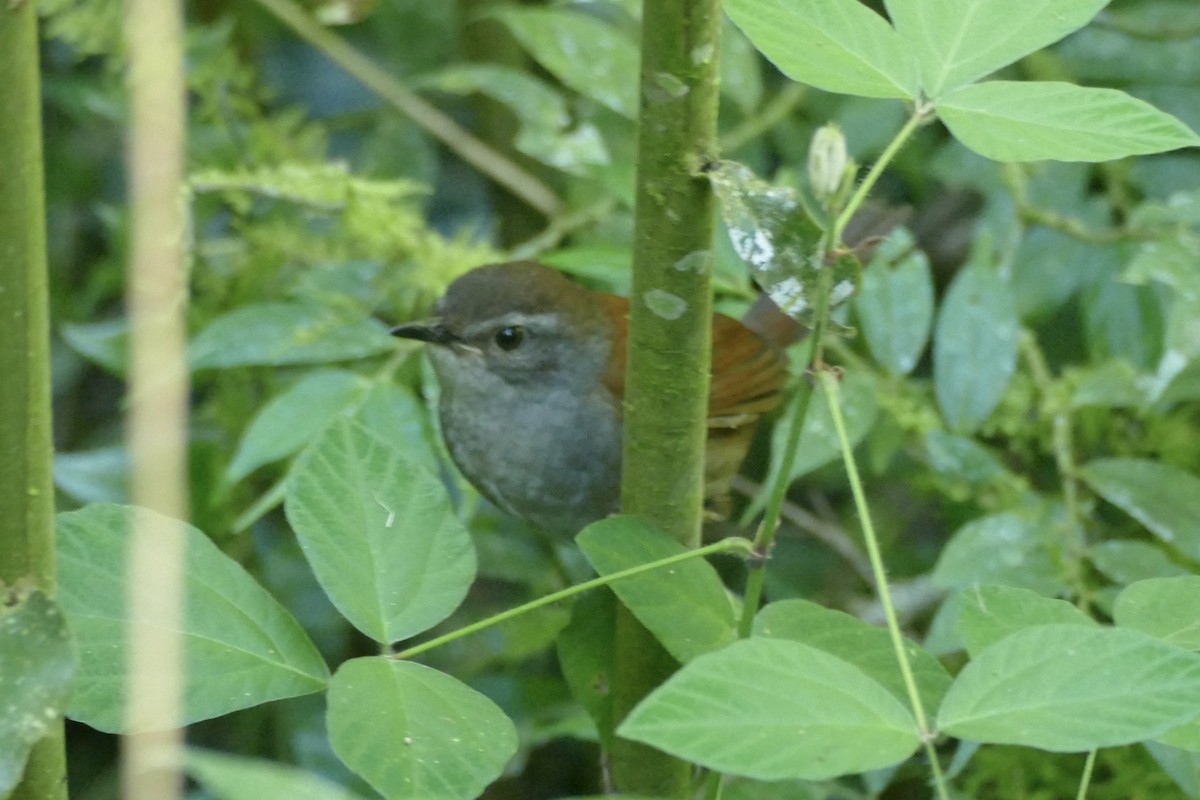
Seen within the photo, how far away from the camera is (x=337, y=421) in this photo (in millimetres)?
1146

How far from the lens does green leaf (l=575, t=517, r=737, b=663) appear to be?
1.10 m

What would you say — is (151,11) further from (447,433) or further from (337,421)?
(337,421)

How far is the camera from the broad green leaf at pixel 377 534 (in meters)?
1.04

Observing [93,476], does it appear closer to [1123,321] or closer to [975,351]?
[975,351]

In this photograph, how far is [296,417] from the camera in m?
2.09

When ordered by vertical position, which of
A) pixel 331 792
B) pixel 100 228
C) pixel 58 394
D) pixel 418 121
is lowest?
pixel 58 394

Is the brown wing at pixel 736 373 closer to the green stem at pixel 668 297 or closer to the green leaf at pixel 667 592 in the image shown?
the green stem at pixel 668 297

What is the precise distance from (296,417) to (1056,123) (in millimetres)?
1398

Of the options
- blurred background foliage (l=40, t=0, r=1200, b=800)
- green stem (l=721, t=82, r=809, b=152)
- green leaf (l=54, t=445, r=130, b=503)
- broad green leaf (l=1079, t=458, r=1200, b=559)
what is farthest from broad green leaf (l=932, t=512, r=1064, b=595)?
green leaf (l=54, t=445, r=130, b=503)

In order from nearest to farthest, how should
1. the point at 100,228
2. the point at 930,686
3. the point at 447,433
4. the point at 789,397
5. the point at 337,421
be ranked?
the point at 930,686 → the point at 337,421 → the point at 447,433 → the point at 789,397 → the point at 100,228

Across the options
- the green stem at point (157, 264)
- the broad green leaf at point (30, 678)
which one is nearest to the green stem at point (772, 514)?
the broad green leaf at point (30, 678)

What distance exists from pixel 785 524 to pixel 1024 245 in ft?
2.61

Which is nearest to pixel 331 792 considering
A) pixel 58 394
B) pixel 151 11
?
pixel 151 11

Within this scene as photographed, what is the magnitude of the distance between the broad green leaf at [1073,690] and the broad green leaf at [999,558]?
1.04 metres
